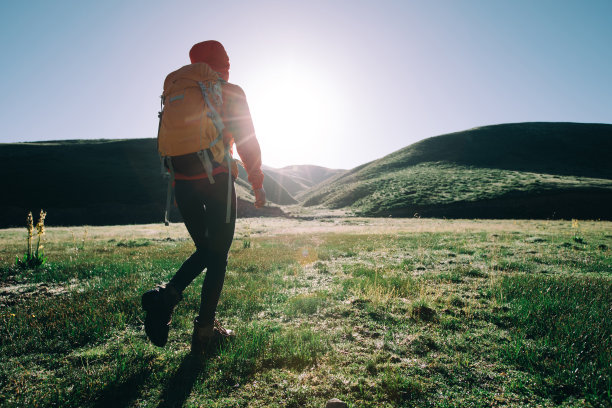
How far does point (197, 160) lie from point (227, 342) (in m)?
1.99

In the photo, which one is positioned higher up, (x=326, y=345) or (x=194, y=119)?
(x=194, y=119)

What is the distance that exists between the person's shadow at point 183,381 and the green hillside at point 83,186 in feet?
169

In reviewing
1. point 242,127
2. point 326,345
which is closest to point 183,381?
point 326,345

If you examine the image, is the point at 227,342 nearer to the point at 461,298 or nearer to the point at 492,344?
the point at 492,344

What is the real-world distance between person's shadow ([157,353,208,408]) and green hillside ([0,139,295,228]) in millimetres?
51447

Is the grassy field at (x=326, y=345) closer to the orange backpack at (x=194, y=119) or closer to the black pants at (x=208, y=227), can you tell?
the black pants at (x=208, y=227)

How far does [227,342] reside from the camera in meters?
3.04

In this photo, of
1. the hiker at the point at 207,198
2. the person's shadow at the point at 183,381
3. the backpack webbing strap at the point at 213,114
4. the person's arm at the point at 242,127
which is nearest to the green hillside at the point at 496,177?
the person's arm at the point at 242,127

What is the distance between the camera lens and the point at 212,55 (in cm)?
328

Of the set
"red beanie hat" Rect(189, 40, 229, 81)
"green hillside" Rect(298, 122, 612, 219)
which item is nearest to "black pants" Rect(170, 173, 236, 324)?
"red beanie hat" Rect(189, 40, 229, 81)

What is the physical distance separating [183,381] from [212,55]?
11.2 ft

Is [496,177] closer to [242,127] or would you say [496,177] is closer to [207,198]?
[242,127]

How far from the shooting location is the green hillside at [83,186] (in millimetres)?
56875

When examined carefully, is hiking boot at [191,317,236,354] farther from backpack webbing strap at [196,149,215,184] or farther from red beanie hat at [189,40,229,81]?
red beanie hat at [189,40,229,81]
